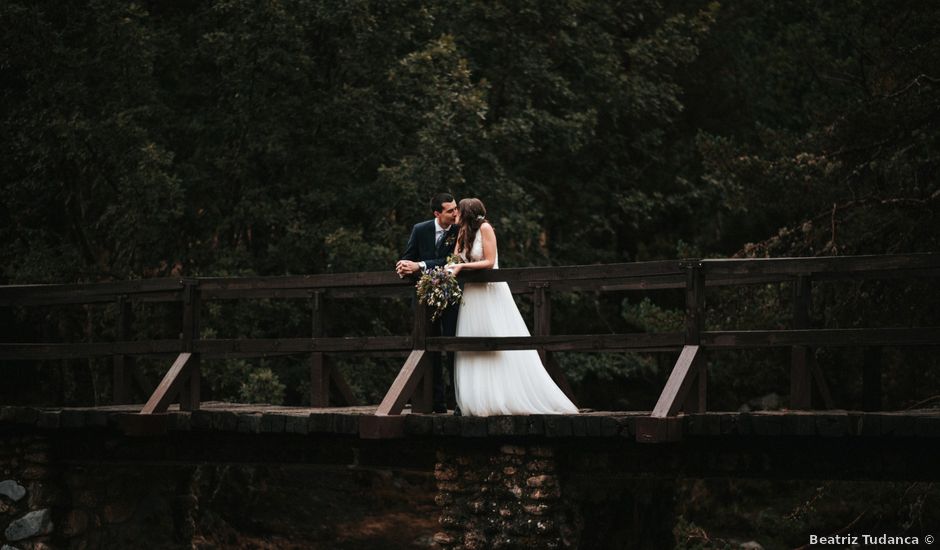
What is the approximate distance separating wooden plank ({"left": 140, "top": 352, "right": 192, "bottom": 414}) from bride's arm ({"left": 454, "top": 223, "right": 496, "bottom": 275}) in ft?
9.58

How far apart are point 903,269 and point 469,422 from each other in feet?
10.9

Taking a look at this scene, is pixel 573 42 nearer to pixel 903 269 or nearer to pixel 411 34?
pixel 411 34

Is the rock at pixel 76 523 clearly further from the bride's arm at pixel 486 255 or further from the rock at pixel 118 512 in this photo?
the bride's arm at pixel 486 255

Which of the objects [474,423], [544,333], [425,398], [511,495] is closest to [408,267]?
[425,398]

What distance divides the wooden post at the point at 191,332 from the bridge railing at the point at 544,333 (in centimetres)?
1

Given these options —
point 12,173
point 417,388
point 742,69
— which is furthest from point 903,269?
point 742,69

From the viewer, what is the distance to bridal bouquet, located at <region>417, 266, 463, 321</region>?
33.8 ft

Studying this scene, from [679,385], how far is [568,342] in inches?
40.8

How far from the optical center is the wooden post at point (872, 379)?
48.1 ft

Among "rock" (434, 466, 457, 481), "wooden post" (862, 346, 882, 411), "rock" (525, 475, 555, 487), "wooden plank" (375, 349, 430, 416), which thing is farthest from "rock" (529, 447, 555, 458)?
"wooden post" (862, 346, 882, 411)

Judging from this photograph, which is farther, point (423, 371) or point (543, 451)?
point (423, 371)

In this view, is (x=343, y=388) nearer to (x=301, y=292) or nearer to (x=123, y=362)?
(x=301, y=292)

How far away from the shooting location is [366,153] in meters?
19.1

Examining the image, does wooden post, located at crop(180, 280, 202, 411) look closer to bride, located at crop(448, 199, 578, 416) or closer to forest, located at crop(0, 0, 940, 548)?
bride, located at crop(448, 199, 578, 416)
